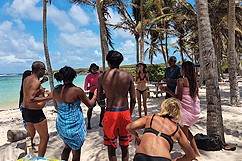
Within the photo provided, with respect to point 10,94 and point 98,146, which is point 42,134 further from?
point 10,94

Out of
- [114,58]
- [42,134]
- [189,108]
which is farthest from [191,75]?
[42,134]

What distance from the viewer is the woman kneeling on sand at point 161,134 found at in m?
2.28

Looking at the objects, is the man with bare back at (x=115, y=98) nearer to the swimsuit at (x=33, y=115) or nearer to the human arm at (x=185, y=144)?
the human arm at (x=185, y=144)

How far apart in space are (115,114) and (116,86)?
374mm

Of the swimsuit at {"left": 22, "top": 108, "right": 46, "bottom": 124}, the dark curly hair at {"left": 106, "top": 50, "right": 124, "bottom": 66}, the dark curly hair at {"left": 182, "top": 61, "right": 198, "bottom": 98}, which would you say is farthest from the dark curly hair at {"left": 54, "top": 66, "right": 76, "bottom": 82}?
the dark curly hair at {"left": 182, "top": 61, "right": 198, "bottom": 98}

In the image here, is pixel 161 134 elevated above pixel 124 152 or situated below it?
above

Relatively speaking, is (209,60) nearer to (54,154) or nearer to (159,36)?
(54,154)

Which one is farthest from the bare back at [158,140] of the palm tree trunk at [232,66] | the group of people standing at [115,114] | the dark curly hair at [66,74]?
the palm tree trunk at [232,66]

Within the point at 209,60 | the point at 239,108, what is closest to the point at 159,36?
the point at 239,108

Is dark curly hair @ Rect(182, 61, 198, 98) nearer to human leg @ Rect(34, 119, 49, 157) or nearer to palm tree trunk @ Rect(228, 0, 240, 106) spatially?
human leg @ Rect(34, 119, 49, 157)

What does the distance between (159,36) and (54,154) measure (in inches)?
1023

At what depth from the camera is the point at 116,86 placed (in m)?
3.29

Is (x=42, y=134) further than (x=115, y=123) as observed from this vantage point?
Yes

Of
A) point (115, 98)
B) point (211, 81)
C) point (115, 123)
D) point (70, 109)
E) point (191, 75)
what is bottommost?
point (115, 123)
